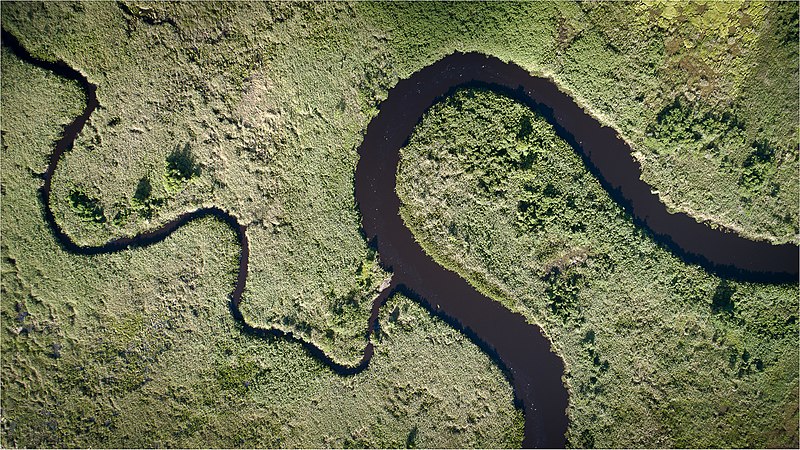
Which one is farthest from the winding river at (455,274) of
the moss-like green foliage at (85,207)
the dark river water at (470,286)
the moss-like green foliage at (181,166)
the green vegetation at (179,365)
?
the moss-like green foliage at (181,166)

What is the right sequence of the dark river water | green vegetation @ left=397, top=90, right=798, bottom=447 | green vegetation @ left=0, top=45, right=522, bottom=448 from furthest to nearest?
green vegetation @ left=0, top=45, right=522, bottom=448 < the dark river water < green vegetation @ left=397, top=90, right=798, bottom=447

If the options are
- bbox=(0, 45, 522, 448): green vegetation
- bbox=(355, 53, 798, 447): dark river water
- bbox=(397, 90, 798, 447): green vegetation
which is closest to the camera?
bbox=(397, 90, 798, 447): green vegetation

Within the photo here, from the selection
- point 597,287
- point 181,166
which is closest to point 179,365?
point 181,166

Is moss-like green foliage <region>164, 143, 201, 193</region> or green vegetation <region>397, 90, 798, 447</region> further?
moss-like green foliage <region>164, 143, 201, 193</region>

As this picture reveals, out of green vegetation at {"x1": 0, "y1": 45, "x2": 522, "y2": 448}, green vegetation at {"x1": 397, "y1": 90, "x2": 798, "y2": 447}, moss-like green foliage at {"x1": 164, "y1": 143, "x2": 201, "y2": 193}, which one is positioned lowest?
green vegetation at {"x1": 0, "y1": 45, "x2": 522, "y2": 448}

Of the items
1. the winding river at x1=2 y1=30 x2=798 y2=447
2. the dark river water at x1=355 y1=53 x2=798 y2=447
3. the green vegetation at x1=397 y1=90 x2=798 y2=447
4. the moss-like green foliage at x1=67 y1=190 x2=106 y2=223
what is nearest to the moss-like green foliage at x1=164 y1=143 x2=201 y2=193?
the winding river at x1=2 y1=30 x2=798 y2=447

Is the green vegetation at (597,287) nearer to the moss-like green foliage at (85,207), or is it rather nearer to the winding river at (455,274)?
the winding river at (455,274)

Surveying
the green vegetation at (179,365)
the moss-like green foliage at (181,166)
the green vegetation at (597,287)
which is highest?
the green vegetation at (597,287)

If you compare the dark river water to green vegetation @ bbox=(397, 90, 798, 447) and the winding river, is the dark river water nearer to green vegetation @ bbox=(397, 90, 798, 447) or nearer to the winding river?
the winding river
